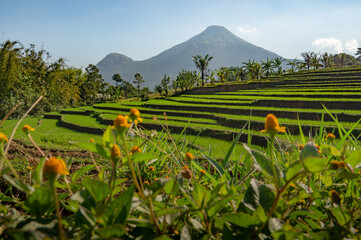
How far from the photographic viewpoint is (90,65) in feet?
145

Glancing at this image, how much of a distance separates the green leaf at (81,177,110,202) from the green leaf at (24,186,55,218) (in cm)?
9

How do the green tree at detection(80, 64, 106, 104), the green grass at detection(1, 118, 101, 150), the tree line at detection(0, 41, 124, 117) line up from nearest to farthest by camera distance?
the green grass at detection(1, 118, 101, 150)
the tree line at detection(0, 41, 124, 117)
the green tree at detection(80, 64, 106, 104)

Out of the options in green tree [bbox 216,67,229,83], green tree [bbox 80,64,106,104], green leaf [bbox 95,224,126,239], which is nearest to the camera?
green leaf [bbox 95,224,126,239]

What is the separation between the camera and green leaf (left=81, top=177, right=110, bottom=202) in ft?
1.35

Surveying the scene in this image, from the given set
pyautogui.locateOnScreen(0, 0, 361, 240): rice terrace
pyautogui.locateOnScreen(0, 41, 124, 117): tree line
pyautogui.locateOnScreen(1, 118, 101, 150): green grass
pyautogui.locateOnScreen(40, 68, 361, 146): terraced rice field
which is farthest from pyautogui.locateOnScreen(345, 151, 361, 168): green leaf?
pyautogui.locateOnScreen(0, 41, 124, 117): tree line

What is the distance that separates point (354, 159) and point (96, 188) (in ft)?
1.84

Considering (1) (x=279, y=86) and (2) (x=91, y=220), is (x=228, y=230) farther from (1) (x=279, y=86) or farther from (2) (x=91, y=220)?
(1) (x=279, y=86)

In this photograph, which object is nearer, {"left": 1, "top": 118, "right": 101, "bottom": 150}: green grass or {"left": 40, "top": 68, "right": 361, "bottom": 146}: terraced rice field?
{"left": 1, "top": 118, "right": 101, "bottom": 150}: green grass

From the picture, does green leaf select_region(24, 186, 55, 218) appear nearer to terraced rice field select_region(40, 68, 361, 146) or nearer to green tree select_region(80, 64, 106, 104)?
terraced rice field select_region(40, 68, 361, 146)

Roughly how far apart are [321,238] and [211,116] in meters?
15.0

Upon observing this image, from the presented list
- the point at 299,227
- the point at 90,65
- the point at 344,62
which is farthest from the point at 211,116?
the point at 344,62

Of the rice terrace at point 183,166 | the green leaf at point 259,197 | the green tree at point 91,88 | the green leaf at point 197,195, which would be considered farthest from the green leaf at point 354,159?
the green tree at point 91,88

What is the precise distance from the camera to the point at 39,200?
0.46m

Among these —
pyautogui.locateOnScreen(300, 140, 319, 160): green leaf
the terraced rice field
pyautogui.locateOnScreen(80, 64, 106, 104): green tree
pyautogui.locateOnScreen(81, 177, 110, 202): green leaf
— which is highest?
pyautogui.locateOnScreen(80, 64, 106, 104): green tree
